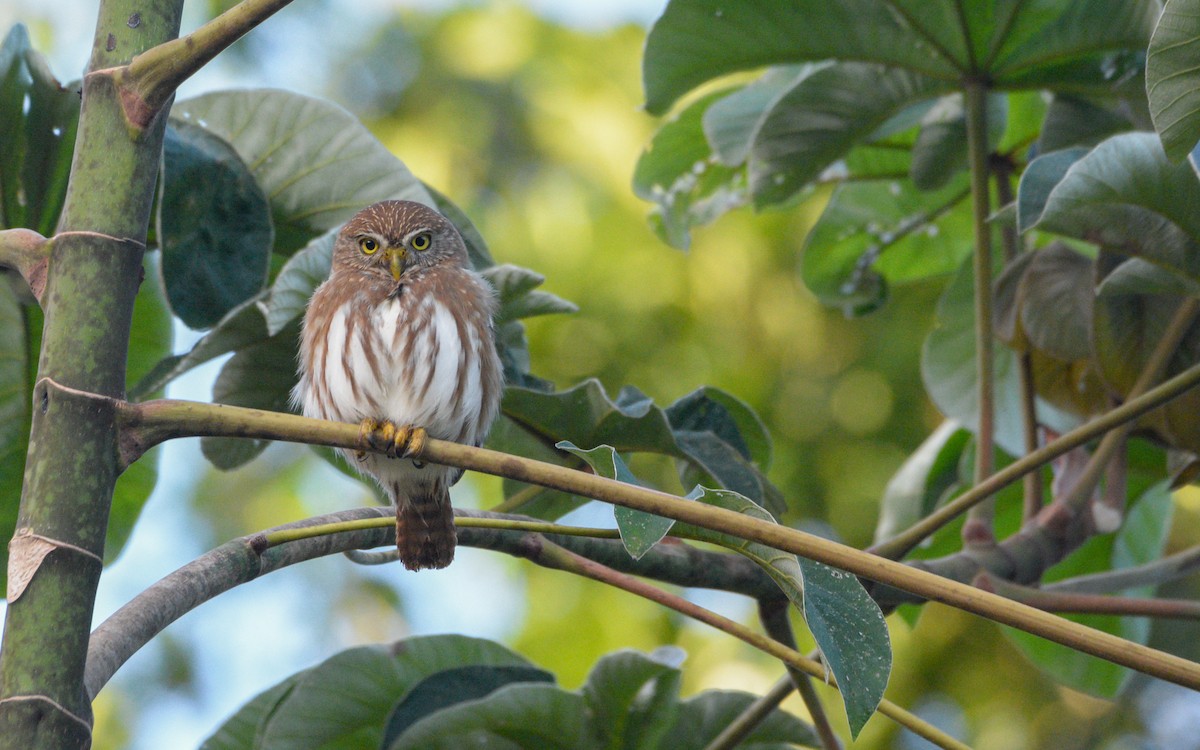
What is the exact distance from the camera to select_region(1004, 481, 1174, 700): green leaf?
10.9 ft

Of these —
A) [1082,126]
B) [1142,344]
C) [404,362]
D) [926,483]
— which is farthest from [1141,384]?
[404,362]

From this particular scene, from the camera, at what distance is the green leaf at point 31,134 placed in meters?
2.32

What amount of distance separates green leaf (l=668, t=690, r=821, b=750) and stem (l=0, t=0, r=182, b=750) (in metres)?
1.42

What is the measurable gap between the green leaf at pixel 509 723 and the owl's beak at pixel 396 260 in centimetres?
107

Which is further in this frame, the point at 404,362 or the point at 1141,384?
the point at 404,362

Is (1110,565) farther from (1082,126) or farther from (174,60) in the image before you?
(174,60)

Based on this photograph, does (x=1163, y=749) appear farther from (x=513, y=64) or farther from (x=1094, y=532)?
(x=513, y=64)

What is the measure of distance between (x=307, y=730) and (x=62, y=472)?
120 centimetres

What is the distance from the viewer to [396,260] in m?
2.88

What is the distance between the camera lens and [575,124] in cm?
802

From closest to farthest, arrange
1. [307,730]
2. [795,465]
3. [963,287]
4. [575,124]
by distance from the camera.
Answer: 1. [307,730]
2. [963,287]
3. [795,465]
4. [575,124]

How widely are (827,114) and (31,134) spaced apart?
1796 mm

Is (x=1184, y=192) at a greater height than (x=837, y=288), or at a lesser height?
lesser

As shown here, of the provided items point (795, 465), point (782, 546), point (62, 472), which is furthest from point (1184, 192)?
point (795, 465)
